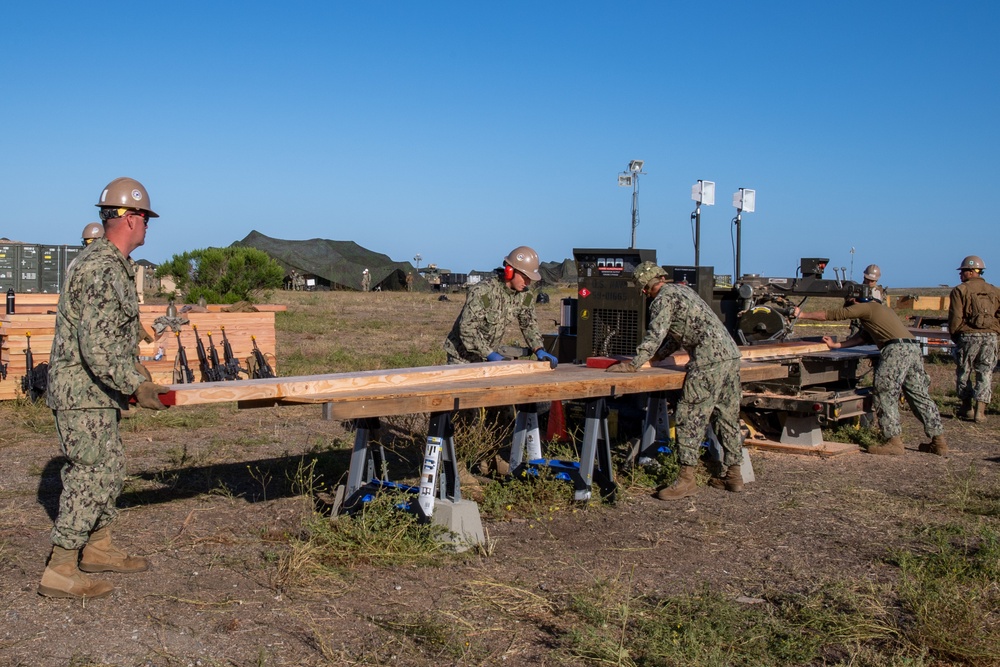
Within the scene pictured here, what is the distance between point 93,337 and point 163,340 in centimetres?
867

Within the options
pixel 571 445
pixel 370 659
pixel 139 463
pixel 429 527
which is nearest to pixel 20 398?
pixel 139 463

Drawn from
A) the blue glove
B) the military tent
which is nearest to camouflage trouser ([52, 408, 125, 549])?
the blue glove

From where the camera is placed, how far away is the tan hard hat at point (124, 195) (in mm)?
4953

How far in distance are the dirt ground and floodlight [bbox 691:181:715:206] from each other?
11.7 feet

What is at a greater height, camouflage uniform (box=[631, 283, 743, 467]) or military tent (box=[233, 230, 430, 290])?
military tent (box=[233, 230, 430, 290])

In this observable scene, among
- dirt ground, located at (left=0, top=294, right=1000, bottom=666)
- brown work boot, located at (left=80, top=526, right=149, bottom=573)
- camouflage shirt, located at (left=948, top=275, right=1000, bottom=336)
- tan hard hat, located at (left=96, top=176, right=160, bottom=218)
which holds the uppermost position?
tan hard hat, located at (left=96, top=176, right=160, bottom=218)

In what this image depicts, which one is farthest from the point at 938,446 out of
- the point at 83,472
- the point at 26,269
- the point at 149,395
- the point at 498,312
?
the point at 26,269

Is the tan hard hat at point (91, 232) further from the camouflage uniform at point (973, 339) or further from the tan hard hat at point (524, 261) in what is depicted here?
the camouflage uniform at point (973, 339)

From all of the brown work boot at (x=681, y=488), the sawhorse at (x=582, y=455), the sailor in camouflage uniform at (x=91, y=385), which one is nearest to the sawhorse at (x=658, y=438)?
the brown work boot at (x=681, y=488)

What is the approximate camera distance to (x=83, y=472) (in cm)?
486

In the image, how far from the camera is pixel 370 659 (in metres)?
4.17

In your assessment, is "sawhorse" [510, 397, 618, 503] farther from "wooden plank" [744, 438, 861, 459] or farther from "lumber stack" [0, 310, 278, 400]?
"lumber stack" [0, 310, 278, 400]

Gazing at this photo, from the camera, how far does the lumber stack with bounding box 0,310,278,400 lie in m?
11.5

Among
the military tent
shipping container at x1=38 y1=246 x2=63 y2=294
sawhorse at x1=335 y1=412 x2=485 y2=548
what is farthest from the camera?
the military tent
